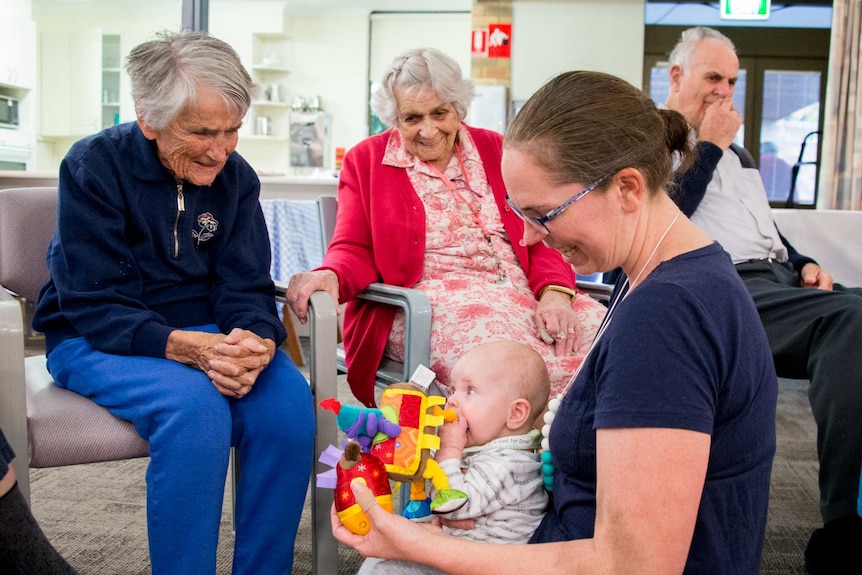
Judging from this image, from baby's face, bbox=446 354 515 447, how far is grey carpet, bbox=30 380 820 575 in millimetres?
820

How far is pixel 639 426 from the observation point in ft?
2.74

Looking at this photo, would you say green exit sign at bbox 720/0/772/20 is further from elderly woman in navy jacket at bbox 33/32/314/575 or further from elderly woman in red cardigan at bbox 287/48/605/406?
elderly woman in navy jacket at bbox 33/32/314/575

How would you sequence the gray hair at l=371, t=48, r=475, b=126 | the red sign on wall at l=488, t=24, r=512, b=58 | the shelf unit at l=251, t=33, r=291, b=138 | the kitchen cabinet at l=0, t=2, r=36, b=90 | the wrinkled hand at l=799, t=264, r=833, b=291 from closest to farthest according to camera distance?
1. the gray hair at l=371, t=48, r=475, b=126
2. the wrinkled hand at l=799, t=264, r=833, b=291
3. the red sign on wall at l=488, t=24, r=512, b=58
4. the kitchen cabinet at l=0, t=2, r=36, b=90
5. the shelf unit at l=251, t=33, r=291, b=138

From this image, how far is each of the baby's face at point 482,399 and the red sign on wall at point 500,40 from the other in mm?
6578

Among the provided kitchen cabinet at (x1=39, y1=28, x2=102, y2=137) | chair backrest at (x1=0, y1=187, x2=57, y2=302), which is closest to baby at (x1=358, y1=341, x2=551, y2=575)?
chair backrest at (x1=0, y1=187, x2=57, y2=302)

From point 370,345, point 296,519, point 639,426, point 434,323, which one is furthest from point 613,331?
point 370,345

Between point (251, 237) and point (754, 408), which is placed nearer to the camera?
point (754, 408)

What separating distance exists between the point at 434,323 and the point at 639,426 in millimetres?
1127

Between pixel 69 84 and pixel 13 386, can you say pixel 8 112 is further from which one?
pixel 13 386

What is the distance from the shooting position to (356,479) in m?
1.06

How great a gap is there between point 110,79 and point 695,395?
1063 cm

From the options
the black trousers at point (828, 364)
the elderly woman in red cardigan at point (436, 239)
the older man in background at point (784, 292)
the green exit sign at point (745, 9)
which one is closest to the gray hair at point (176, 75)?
the elderly woman in red cardigan at point (436, 239)

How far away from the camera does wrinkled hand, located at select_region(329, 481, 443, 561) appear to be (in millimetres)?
974

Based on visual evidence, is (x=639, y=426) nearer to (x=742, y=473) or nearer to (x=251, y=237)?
(x=742, y=473)
